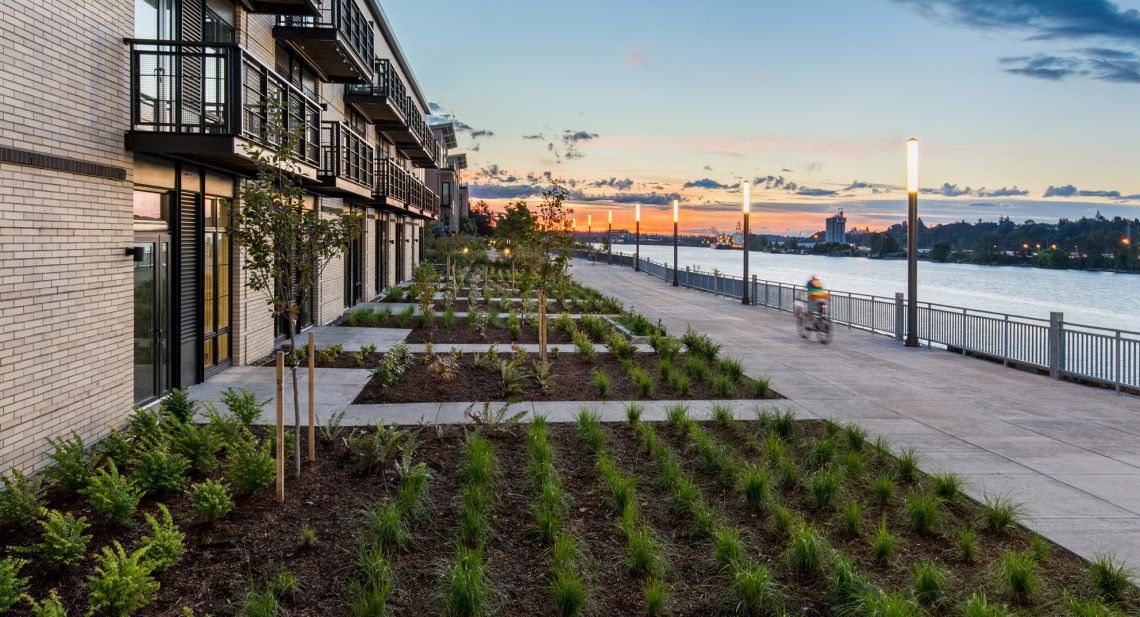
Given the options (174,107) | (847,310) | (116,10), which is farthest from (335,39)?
(847,310)

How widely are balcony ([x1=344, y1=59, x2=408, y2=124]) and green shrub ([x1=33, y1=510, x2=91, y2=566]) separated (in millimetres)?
18838

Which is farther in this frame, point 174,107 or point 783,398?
point 783,398

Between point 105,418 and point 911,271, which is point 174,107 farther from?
point 911,271

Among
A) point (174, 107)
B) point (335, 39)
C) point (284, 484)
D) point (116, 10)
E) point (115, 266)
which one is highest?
point (335, 39)

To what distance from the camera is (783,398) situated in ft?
37.5

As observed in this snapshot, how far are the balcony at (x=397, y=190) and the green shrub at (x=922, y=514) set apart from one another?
66.9ft

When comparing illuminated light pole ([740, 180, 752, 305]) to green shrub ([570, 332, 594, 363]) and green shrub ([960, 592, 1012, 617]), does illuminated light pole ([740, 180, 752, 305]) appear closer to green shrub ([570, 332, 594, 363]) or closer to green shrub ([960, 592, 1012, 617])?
green shrub ([570, 332, 594, 363])

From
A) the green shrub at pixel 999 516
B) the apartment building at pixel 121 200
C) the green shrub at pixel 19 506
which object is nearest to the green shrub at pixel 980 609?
the green shrub at pixel 999 516

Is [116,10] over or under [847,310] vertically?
over

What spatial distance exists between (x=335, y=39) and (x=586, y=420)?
1182 cm

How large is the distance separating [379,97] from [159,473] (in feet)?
64.7

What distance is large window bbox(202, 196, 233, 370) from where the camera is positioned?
39.3 feet

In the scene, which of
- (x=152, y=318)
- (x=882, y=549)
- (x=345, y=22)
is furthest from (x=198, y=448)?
(x=345, y=22)

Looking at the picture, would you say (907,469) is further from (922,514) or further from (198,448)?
(198,448)
